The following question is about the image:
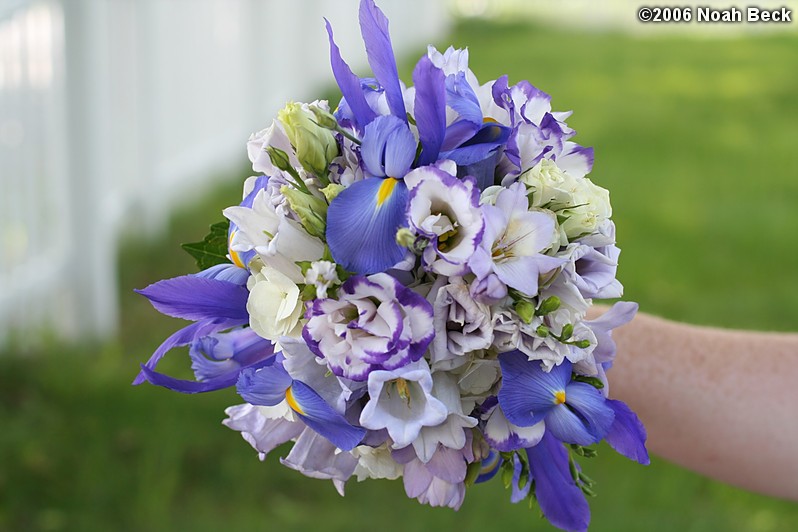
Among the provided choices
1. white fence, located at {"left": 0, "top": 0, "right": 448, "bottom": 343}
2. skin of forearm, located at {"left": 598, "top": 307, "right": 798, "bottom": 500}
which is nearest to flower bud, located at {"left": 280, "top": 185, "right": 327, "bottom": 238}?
skin of forearm, located at {"left": 598, "top": 307, "right": 798, "bottom": 500}

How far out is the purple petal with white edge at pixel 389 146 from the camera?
88cm

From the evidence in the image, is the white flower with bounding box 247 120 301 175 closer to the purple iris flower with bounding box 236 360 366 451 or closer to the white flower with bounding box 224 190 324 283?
the white flower with bounding box 224 190 324 283

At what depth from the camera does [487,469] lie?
108cm

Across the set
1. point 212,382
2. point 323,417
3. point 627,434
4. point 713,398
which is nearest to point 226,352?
point 212,382

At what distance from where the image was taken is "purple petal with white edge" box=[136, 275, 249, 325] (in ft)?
3.08

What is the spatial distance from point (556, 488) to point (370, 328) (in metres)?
0.30

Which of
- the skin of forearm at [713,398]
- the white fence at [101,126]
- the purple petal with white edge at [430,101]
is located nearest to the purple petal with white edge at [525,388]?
the purple petal with white edge at [430,101]

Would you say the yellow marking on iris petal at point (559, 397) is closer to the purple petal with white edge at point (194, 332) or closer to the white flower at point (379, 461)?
the white flower at point (379, 461)

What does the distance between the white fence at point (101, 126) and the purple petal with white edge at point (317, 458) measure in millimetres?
2143

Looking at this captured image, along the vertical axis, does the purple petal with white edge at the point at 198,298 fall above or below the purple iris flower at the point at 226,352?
above

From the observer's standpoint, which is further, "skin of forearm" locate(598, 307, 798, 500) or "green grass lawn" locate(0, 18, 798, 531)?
"green grass lawn" locate(0, 18, 798, 531)

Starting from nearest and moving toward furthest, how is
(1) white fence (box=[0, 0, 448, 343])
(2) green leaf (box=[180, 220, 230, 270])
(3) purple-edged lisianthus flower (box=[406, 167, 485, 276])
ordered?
1. (3) purple-edged lisianthus flower (box=[406, 167, 485, 276])
2. (2) green leaf (box=[180, 220, 230, 270])
3. (1) white fence (box=[0, 0, 448, 343])

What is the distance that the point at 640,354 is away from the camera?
1452 mm

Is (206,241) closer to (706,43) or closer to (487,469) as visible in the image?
(487,469)
